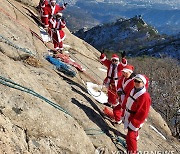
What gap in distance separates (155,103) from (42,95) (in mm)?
40946

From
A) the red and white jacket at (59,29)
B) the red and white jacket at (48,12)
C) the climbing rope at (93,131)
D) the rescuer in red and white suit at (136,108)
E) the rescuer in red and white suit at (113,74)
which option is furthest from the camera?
the red and white jacket at (48,12)

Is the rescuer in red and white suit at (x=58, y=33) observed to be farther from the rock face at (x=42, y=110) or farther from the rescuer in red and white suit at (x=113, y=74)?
the rescuer in red and white suit at (x=113, y=74)

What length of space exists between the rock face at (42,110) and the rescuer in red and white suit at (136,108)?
82 cm

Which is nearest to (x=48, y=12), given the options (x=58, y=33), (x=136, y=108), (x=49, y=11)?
(x=49, y=11)

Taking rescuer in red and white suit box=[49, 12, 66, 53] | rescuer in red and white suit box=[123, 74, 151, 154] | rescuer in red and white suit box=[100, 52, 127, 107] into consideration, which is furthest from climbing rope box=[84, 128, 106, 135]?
rescuer in red and white suit box=[49, 12, 66, 53]

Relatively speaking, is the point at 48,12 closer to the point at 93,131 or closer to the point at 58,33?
the point at 58,33

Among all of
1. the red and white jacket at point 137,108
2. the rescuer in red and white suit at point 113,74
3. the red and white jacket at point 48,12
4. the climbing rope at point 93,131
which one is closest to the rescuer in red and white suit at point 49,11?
the red and white jacket at point 48,12

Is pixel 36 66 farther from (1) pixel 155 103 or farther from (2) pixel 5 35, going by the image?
(1) pixel 155 103

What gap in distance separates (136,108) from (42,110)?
9.84 feet

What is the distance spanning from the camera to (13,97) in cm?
854

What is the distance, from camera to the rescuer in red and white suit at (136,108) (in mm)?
10062

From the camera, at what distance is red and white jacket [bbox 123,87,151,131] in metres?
10.1

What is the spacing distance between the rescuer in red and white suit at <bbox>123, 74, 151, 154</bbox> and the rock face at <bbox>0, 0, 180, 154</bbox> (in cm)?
82

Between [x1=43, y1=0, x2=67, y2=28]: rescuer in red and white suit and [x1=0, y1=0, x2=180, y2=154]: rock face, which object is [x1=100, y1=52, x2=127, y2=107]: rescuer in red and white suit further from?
[x1=43, y1=0, x2=67, y2=28]: rescuer in red and white suit
